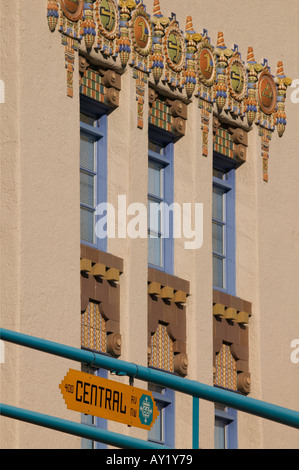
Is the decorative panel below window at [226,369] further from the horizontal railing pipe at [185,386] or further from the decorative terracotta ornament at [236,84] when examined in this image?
the horizontal railing pipe at [185,386]

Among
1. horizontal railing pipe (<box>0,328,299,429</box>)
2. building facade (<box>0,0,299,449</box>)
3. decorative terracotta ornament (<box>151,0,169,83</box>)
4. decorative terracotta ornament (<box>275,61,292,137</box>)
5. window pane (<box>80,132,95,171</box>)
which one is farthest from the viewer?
decorative terracotta ornament (<box>275,61,292,137</box>)

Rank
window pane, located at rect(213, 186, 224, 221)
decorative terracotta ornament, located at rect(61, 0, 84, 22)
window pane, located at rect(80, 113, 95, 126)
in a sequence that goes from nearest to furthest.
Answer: decorative terracotta ornament, located at rect(61, 0, 84, 22)
window pane, located at rect(80, 113, 95, 126)
window pane, located at rect(213, 186, 224, 221)

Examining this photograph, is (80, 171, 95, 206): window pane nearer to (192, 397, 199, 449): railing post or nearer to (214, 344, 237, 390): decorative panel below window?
(214, 344, 237, 390): decorative panel below window

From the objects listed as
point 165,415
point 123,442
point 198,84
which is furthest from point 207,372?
point 123,442

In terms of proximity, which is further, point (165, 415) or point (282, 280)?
point (282, 280)

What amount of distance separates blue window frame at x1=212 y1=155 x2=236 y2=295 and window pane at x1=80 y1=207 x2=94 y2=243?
307cm

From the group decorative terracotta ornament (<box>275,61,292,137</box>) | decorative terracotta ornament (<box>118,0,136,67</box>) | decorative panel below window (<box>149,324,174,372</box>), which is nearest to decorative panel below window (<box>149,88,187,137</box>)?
decorative terracotta ornament (<box>118,0,136,67</box>)

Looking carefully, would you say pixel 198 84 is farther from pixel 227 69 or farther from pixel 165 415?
pixel 165 415

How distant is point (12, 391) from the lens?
612 inches

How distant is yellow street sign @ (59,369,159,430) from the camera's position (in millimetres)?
10156

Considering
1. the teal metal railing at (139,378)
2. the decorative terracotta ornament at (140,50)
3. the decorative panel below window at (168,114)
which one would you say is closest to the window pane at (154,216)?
the decorative panel below window at (168,114)

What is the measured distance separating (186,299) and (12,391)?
4418mm

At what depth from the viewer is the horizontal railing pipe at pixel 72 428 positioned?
9.89 metres

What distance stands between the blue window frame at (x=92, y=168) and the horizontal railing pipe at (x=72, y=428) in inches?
304
